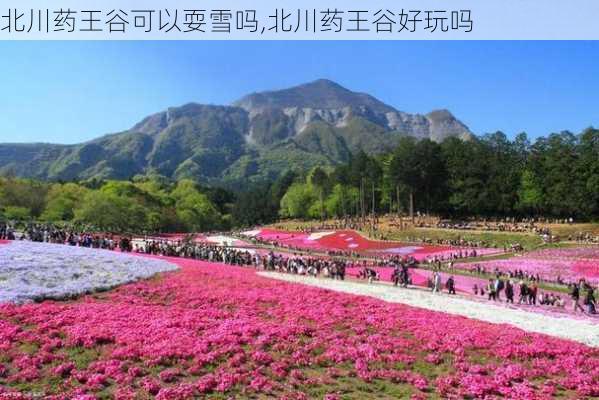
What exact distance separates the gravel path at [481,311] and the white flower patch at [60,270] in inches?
386

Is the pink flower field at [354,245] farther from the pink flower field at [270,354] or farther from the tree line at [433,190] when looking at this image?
the pink flower field at [270,354]

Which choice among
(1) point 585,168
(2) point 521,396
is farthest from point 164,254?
(1) point 585,168

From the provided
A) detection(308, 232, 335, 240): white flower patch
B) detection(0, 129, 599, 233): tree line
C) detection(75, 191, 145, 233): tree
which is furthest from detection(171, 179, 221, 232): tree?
detection(308, 232, 335, 240): white flower patch

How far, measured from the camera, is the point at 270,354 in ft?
46.1

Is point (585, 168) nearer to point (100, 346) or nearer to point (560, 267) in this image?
point (560, 267)

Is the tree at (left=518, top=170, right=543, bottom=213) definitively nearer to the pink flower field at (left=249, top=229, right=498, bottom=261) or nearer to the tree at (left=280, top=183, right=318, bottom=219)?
the pink flower field at (left=249, top=229, right=498, bottom=261)

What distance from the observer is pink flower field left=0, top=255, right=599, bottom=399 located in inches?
473

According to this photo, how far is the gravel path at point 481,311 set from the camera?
19312mm

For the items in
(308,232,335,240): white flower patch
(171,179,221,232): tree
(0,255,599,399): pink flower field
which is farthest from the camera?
(171,179,221,232): tree

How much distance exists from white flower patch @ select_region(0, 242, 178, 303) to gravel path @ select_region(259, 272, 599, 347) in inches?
386

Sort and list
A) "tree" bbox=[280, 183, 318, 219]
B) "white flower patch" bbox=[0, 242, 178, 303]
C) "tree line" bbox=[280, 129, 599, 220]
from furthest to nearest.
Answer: "tree" bbox=[280, 183, 318, 219]
"tree line" bbox=[280, 129, 599, 220]
"white flower patch" bbox=[0, 242, 178, 303]

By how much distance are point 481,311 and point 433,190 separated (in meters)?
73.1

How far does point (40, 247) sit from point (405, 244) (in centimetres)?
4069

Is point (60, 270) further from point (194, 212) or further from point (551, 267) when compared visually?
point (194, 212)
